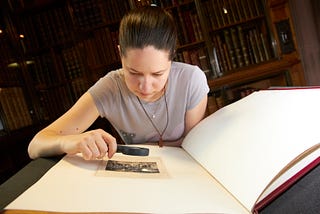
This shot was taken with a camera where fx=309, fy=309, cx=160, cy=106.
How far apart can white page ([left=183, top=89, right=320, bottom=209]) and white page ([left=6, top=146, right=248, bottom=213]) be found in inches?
1.3

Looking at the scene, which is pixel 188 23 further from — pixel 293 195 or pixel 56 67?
pixel 293 195

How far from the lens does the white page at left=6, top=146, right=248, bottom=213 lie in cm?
40

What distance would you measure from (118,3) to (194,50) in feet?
2.40

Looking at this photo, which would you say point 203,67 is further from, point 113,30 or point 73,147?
point 73,147

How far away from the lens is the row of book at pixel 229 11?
8.09 feet

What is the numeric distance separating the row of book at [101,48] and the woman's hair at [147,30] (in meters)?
1.71

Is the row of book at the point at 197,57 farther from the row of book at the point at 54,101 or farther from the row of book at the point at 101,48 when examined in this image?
the row of book at the point at 54,101

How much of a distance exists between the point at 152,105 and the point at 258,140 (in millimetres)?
574

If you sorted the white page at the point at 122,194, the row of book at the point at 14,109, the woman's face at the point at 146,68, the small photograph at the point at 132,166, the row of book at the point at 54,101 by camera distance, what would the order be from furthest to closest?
1. the row of book at the point at 54,101
2. the row of book at the point at 14,109
3. the woman's face at the point at 146,68
4. the small photograph at the point at 132,166
5. the white page at the point at 122,194

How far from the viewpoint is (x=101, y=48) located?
2604 mm

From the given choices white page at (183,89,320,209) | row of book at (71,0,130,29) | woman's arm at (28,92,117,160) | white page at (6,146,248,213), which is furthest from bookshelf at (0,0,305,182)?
white page at (6,146,248,213)

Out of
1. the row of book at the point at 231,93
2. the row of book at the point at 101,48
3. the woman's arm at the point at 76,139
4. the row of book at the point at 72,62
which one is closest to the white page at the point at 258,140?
the woman's arm at the point at 76,139

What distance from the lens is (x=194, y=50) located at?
8.41ft

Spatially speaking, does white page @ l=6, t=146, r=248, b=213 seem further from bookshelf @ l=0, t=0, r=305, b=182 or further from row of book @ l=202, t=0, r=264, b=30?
row of book @ l=202, t=0, r=264, b=30
